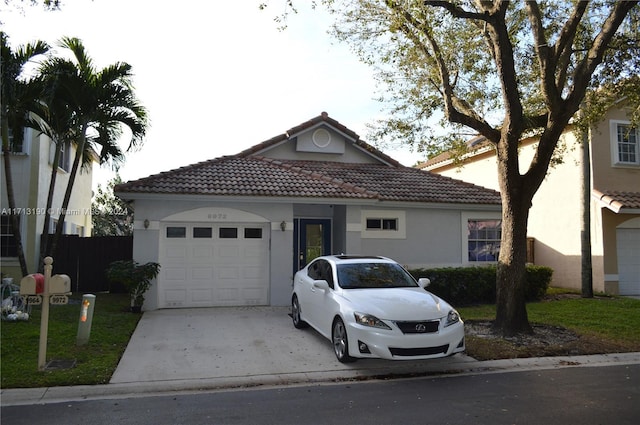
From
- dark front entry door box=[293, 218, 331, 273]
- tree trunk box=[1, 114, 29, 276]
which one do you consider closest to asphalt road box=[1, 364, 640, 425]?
tree trunk box=[1, 114, 29, 276]

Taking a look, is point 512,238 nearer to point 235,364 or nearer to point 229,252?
point 235,364

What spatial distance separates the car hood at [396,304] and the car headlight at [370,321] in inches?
2.2

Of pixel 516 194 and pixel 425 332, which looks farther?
pixel 516 194

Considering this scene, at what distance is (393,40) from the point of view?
414 inches

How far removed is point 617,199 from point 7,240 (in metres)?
18.3

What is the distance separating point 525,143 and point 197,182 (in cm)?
1255

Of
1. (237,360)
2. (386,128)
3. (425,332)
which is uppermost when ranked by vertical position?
(386,128)

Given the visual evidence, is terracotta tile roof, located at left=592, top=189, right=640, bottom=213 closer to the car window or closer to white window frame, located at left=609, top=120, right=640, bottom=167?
white window frame, located at left=609, top=120, right=640, bottom=167

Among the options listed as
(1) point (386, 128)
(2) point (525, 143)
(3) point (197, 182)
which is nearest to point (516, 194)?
(1) point (386, 128)

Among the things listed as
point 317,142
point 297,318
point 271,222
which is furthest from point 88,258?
point 297,318

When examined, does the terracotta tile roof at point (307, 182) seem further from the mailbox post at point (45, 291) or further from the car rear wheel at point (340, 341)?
the car rear wheel at point (340, 341)

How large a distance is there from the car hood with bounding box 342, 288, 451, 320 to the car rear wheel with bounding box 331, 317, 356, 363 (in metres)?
0.40

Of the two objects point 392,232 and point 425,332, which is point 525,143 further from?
point 425,332

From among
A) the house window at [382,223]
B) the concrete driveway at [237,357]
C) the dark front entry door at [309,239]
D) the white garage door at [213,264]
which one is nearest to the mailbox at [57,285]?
the concrete driveway at [237,357]
